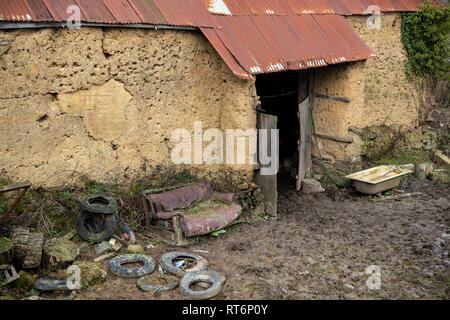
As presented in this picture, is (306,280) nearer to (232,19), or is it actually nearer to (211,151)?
(211,151)

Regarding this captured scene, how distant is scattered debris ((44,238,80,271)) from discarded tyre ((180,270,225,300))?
1.53m

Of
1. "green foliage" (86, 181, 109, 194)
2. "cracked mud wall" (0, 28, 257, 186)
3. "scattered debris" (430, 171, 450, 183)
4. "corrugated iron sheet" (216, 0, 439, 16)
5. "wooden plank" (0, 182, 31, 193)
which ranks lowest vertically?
"scattered debris" (430, 171, 450, 183)

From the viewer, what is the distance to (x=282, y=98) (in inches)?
460

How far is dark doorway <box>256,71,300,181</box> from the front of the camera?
1114 cm

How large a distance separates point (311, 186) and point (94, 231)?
5.18 meters

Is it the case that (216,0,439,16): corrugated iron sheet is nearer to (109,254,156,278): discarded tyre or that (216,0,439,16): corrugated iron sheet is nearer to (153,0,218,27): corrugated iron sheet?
(153,0,218,27): corrugated iron sheet

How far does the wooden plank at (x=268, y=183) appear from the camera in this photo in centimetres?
824

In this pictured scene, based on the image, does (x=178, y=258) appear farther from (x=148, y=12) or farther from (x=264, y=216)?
(x=148, y=12)

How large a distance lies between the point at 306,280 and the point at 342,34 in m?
5.62

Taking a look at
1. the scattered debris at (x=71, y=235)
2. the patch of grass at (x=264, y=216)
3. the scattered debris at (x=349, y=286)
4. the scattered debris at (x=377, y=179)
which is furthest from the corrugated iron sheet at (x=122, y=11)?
the scattered debris at (x=377, y=179)

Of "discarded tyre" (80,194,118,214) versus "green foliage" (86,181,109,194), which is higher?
"green foliage" (86,181,109,194)

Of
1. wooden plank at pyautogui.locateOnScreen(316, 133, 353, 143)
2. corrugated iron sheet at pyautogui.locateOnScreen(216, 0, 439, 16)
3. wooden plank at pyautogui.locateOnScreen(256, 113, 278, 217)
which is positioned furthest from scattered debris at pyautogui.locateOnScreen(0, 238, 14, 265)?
wooden plank at pyautogui.locateOnScreen(316, 133, 353, 143)

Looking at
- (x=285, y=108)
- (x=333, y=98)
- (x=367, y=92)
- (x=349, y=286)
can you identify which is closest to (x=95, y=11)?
(x=349, y=286)

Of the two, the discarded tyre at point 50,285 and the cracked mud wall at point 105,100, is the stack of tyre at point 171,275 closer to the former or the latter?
the discarded tyre at point 50,285
